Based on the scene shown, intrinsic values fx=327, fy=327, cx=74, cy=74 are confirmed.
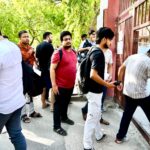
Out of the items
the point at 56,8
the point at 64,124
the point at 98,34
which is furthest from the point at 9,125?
the point at 56,8

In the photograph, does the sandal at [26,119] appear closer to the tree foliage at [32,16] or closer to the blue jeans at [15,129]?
the blue jeans at [15,129]

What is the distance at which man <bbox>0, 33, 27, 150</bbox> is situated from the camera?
356cm

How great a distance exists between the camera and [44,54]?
280 inches

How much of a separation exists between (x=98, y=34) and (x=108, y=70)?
1.73 metres

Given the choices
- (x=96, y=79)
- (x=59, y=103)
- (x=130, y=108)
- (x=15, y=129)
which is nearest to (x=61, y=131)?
(x=59, y=103)

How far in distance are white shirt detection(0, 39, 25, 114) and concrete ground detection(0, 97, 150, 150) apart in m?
1.56

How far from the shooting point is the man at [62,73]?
5578 millimetres

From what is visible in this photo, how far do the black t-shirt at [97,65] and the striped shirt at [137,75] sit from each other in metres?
0.54

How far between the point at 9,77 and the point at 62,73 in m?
2.17

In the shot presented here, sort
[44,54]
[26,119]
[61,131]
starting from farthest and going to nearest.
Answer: [44,54]
[26,119]
[61,131]

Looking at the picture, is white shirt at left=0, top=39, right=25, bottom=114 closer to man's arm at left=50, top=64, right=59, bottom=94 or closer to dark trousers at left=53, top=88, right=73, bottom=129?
man's arm at left=50, top=64, right=59, bottom=94

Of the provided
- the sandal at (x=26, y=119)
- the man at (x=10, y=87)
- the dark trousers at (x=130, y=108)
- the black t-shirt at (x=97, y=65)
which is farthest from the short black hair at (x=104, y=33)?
the sandal at (x=26, y=119)

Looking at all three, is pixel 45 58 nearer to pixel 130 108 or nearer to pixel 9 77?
pixel 130 108

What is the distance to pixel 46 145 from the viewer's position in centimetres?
519
